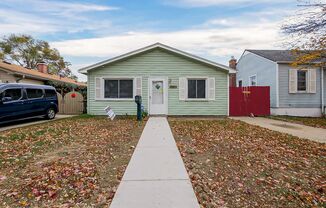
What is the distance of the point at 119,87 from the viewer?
1464 cm

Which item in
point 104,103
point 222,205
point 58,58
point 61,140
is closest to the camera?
point 222,205

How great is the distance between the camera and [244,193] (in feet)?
11.5

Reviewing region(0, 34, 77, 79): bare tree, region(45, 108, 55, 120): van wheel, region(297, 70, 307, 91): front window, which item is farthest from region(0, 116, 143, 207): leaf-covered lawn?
region(0, 34, 77, 79): bare tree

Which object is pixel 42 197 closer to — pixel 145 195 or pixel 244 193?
pixel 145 195

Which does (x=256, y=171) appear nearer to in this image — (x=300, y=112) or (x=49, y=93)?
(x=49, y=93)

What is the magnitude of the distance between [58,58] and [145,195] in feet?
154

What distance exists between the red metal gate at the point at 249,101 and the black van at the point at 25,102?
11653 mm

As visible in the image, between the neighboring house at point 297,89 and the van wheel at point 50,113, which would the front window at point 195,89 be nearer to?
the neighboring house at point 297,89

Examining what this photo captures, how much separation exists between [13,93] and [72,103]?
247 inches

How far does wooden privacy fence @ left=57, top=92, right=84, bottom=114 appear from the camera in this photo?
56.0 ft

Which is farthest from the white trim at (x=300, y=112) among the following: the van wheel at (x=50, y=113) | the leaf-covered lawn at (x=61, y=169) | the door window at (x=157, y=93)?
the van wheel at (x=50, y=113)

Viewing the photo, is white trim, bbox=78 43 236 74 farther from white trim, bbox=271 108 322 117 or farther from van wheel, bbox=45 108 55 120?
white trim, bbox=271 108 322 117

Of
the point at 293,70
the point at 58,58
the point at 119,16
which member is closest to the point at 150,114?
the point at 119,16

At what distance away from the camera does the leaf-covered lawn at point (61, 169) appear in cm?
330
